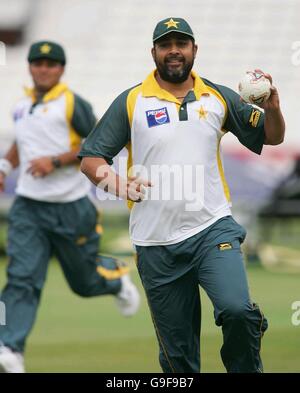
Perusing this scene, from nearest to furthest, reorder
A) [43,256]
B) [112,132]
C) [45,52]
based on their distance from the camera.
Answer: [112,132]
[43,256]
[45,52]

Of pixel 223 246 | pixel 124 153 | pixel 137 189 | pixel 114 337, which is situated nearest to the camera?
pixel 137 189

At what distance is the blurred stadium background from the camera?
8844mm

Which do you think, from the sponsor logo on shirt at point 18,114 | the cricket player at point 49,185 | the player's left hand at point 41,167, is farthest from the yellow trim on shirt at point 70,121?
the sponsor logo on shirt at point 18,114

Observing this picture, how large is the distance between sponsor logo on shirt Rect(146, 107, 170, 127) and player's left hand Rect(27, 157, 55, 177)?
257cm

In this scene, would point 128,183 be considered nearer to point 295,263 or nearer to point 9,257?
point 9,257

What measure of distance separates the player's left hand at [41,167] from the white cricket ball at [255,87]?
2.98 meters

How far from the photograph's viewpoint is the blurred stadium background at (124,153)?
8.84 metres

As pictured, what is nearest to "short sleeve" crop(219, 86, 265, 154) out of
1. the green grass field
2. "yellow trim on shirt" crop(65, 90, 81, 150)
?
the green grass field

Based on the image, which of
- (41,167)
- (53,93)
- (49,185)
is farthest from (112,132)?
(53,93)

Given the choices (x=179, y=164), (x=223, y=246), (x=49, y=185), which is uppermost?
(x=49, y=185)

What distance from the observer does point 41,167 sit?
847 centimetres

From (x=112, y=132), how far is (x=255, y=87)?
906 millimetres

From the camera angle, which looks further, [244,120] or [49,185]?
[49,185]

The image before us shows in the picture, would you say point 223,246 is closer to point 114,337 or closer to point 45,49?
point 45,49
